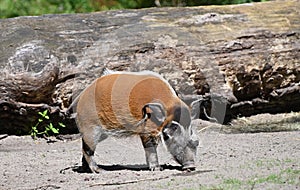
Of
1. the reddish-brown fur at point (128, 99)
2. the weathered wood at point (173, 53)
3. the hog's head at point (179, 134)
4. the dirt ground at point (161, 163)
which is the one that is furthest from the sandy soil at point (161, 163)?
the weathered wood at point (173, 53)

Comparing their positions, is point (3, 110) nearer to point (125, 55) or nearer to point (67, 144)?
point (67, 144)

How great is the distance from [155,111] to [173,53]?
194 cm

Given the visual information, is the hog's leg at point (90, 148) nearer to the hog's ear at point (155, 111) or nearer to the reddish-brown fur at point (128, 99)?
the reddish-brown fur at point (128, 99)

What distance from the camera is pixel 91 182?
5316 millimetres

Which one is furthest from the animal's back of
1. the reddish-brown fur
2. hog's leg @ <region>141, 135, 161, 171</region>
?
hog's leg @ <region>141, 135, 161, 171</region>

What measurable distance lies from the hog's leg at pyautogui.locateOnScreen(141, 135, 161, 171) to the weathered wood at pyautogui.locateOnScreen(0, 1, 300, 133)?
5.32 feet

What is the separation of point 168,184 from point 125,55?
8.01ft

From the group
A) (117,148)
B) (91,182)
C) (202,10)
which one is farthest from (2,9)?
(91,182)

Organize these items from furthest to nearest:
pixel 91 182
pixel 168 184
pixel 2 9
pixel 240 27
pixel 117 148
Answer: pixel 2 9 < pixel 240 27 < pixel 117 148 < pixel 91 182 < pixel 168 184

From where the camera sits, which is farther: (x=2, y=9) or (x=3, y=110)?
(x=2, y=9)

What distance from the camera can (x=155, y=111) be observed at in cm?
541

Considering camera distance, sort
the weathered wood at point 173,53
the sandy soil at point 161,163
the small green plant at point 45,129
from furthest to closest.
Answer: the small green plant at point 45,129 < the weathered wood at point 173,53 < the sandy soil at point 161,163

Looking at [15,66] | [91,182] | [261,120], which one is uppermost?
[15,66]

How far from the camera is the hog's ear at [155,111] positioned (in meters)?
5.41
